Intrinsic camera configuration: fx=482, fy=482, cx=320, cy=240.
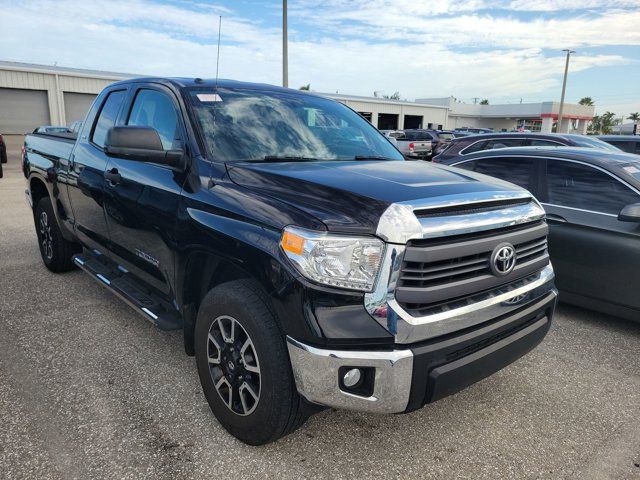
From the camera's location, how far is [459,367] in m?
2.23

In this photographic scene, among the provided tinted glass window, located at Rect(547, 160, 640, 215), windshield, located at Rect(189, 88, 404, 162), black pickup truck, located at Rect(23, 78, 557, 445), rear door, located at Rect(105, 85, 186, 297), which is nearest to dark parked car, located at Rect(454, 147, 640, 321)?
tinted glass window, located at Rect(547, 160, 640, 215)

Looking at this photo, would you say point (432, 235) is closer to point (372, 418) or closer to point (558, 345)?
point (372, 418)

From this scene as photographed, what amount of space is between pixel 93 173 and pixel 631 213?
4.30 meters

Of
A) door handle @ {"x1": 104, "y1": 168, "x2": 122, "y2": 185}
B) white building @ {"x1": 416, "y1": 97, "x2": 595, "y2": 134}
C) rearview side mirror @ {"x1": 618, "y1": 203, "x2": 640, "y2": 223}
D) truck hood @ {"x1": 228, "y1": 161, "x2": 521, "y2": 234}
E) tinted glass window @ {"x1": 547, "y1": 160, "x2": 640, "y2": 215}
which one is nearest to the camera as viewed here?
truck hood @ {"x1": 228, "y1": 161, "x2": 521, "y2": 234}

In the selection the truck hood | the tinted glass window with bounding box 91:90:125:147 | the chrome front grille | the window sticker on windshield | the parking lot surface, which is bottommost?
the parking lot surface

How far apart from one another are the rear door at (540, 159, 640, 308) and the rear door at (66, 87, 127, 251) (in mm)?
3915

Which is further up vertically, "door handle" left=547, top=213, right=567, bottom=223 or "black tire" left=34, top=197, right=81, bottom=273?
"door handle" left=547, top=213, right=567, bottom=223

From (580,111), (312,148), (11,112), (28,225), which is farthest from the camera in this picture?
(580,111)

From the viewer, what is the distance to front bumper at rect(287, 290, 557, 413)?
2.06 m

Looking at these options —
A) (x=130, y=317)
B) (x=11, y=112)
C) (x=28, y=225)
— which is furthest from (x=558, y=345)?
(x=11, y=112)

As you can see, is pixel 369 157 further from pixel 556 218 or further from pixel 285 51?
pixel 285 51

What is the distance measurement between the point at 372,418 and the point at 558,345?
6.41 ft

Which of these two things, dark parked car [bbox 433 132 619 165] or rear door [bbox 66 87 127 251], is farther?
dark parked car [bbox 433 132 619 165]

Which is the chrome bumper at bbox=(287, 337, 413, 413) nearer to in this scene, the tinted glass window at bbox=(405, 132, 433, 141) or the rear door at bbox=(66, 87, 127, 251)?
the rear door at bbox=(66, 87, 127, 251)
